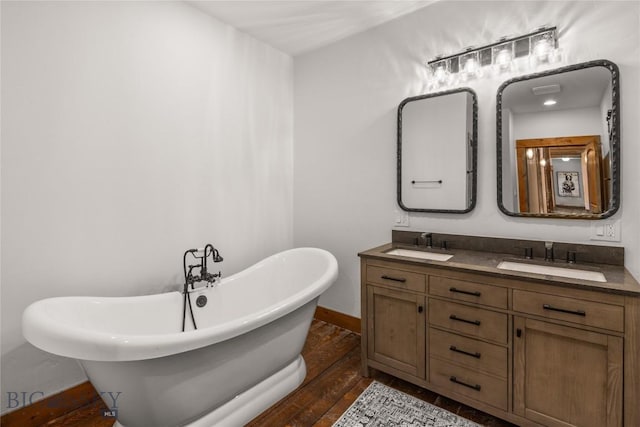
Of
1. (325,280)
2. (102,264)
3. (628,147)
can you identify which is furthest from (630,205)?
(102,264)

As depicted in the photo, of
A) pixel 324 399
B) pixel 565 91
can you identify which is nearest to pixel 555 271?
pixel 565 91

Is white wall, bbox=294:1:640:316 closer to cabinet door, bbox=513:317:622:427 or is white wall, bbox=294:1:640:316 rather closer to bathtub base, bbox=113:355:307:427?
cabinet door, bbox=513:317:622:427

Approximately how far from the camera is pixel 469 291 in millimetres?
1727

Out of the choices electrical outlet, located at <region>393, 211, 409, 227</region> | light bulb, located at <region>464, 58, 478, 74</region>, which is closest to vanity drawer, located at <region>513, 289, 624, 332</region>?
electrical outlet, located at <region>393, 211, 409, 227</region>

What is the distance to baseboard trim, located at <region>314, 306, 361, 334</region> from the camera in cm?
283

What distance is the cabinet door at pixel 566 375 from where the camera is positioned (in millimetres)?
1388

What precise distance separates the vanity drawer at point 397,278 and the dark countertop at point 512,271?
0.07 metres

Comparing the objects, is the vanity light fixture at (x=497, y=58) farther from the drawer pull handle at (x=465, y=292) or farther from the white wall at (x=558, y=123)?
the drawer pull handle at (x=465, y=292)

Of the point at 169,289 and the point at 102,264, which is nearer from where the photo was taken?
the point at 102,264

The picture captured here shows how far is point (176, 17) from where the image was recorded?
7.48 ft

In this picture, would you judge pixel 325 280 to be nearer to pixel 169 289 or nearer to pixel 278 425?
pixel 278 425

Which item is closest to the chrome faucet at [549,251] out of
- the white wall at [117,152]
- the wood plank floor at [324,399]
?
the wood plank floor at [324,399]

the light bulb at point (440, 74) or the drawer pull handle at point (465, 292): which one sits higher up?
the light bulb at point (440, 74)

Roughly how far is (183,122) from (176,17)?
737mm
